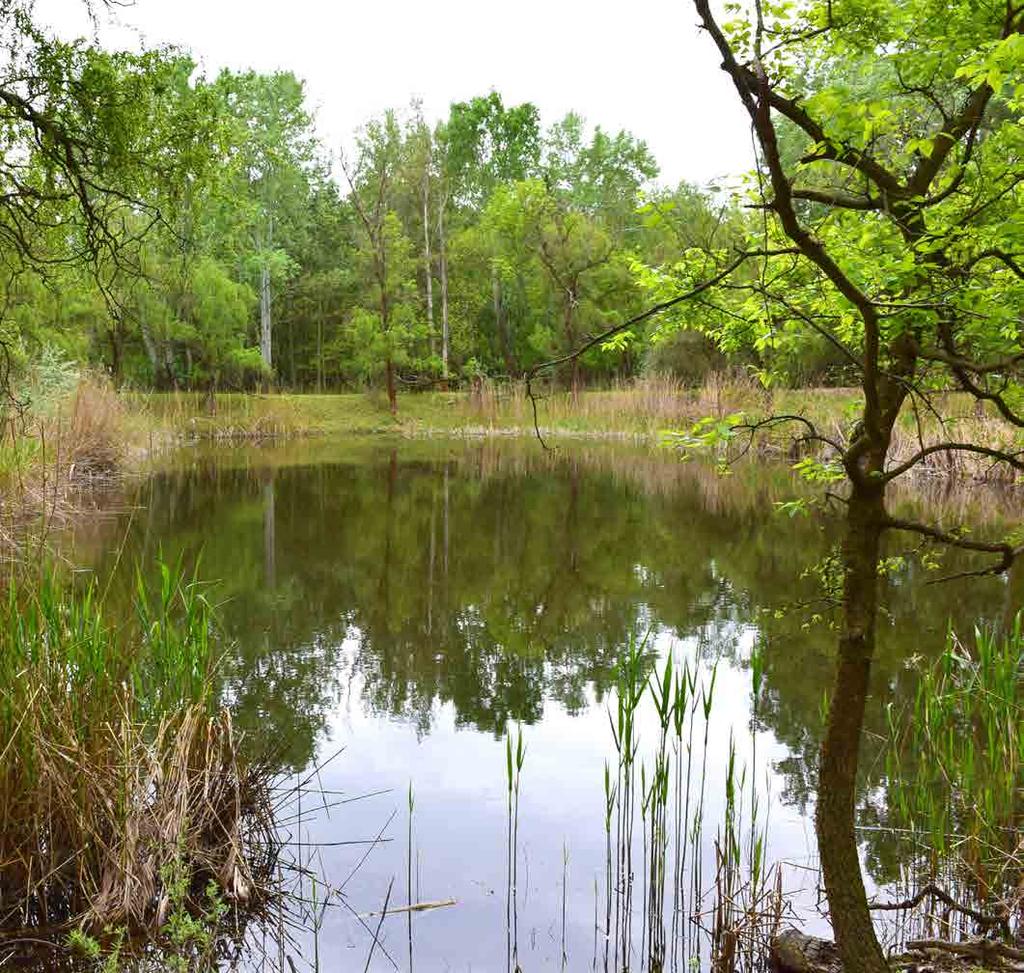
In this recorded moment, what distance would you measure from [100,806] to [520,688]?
11.0 ft

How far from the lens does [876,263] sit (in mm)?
3398

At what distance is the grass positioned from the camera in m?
3.05

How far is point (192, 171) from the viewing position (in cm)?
873

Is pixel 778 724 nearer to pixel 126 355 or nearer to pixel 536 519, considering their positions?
pixel 536 519

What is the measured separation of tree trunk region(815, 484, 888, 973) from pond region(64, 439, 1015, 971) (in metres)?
0.72

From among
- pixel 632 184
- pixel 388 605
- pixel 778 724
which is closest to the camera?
pixel 778 724

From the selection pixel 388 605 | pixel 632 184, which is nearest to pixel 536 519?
pixel 388 605

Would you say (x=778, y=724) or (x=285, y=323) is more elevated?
(x=285, y=323)

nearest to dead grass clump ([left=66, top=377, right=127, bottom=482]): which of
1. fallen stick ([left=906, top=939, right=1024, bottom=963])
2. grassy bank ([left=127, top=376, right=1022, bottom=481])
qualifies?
grassy bank ([left=127, top=376, right=1022, bottom=481])

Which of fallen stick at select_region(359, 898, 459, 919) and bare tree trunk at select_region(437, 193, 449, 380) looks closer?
fallen stick at select_region(359, 898, 459, 919)

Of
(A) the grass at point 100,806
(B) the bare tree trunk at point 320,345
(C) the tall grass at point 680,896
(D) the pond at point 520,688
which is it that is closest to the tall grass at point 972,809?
(D) the pond at point 520,688

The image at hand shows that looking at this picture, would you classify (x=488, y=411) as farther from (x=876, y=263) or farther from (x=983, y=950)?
(x=983, y=950)

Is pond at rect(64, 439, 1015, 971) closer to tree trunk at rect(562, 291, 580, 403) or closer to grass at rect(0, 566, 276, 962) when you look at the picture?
grass at rect(0, 566, 276, 962)

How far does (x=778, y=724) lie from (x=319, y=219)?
3935 centimetres
